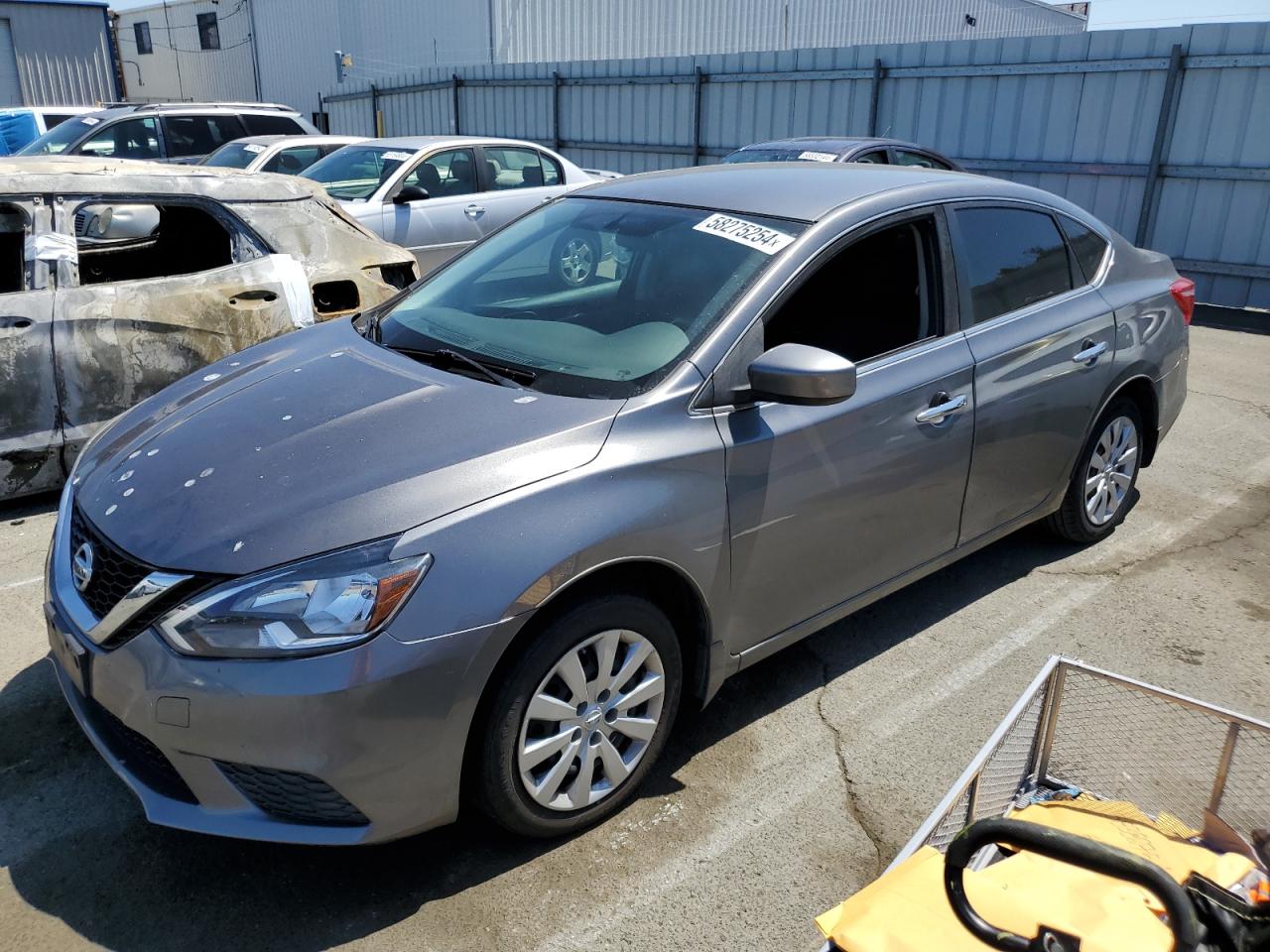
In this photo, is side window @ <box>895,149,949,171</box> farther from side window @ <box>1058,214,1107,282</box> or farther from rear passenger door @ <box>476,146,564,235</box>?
side window @ <box>1058,214,1107,282</box>

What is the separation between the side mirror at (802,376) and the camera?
283 centimetres

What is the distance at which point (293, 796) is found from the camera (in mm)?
2371

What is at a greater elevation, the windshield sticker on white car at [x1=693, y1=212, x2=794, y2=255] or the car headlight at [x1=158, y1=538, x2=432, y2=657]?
the windshield sticker on white car at [x1=693, y1=212, x2=794, y2=255]

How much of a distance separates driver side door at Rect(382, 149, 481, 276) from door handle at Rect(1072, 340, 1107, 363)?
592 centimetres

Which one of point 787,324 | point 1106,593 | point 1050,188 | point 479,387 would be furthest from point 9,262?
point 1050,188

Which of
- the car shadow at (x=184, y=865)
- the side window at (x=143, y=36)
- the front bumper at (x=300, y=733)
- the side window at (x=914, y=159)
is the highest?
the side window at (x=143, y=36)

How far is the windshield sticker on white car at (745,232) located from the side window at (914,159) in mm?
7317

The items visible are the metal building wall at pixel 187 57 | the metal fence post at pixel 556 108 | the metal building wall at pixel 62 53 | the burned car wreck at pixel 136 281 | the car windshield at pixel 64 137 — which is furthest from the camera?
the metal building wall at pixel 187 57

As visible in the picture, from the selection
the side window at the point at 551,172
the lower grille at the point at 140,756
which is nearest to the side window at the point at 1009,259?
the lower grille at the point at 140,756

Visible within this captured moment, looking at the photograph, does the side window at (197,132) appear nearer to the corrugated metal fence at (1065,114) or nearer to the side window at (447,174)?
Result: the side window at (447,174)

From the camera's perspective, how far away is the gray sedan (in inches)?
92.2

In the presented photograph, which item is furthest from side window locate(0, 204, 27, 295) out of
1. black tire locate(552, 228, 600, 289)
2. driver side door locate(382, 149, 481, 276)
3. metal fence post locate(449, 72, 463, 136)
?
metal fence post locate(449, 72, 463, 136)

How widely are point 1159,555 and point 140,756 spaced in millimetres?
4367

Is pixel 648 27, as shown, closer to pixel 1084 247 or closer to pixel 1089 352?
pixel 1084 247
